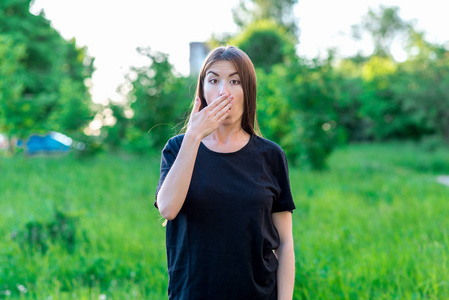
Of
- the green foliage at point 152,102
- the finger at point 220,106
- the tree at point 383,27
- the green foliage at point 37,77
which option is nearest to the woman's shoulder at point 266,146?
the finger at point 220,106

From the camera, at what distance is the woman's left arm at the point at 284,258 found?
5.50ft

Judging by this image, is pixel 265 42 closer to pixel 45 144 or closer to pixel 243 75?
pixel 45 144

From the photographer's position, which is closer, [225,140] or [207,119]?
[207,119]

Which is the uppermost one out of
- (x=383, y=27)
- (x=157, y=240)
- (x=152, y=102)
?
(x=383, y=27)

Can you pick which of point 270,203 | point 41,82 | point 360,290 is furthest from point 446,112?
point 41,82

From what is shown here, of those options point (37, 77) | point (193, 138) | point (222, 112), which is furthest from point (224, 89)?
point (37, 77)

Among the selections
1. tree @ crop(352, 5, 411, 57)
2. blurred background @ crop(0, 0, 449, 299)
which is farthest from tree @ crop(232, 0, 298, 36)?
tree @ crop(352, 5, 411, 57)

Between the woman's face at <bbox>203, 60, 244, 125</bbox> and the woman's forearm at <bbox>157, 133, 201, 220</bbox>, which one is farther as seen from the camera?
the woman's face at <bbox>203, 60, 244, 125</bbox>

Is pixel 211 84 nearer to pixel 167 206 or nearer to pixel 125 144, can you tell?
pixel 167 206

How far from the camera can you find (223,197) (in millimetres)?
1514

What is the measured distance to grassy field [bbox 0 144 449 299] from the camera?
338 cm

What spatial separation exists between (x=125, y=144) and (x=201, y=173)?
10.2 meters

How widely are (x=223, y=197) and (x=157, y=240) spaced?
11.6ft

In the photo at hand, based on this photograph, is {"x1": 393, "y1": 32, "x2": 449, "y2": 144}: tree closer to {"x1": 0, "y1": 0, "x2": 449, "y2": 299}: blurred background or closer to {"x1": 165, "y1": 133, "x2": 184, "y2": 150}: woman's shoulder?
{"x1": 0, "y1": 0, "x2": 449, "y2": 299}: blurred background
